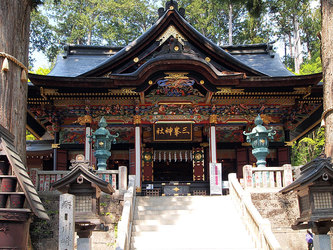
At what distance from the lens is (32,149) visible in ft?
56.9

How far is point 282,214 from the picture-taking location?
1037 cm

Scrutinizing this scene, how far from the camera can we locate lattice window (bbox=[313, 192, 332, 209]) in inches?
294

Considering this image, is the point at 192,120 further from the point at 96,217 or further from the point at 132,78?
the point at 96,217

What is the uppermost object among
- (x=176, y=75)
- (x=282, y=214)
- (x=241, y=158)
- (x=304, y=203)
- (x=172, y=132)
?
(x=176, y=75)

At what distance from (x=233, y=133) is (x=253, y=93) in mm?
2394

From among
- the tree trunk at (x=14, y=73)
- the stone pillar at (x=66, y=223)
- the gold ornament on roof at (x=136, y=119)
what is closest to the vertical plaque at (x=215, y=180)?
the gold ornament on roof at (x=136, y=119)

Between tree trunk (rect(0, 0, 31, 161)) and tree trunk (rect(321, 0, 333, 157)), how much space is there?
6.90 meters

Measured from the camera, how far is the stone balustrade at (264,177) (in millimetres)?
10852

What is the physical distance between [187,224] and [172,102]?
577 centimetres

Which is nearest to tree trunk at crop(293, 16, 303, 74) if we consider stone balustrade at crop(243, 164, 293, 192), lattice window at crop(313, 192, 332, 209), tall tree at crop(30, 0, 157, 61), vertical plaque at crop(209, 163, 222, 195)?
tall tree at crop(30, 0, 157, 61)

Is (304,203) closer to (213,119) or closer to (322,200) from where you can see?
(322,200)

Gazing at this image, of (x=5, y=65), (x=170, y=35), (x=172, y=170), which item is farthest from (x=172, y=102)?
(x=5, y=65)

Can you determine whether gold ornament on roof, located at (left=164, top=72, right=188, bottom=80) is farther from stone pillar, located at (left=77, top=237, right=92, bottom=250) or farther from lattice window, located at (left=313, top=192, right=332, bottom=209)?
stone pillar, located at (left=77, top=237, right=92, bottom=250)

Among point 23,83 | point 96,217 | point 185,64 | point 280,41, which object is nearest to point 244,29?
point 280,41
